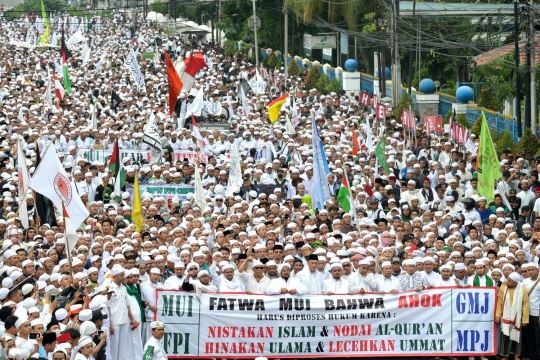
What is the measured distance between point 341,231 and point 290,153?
6005 millimetres

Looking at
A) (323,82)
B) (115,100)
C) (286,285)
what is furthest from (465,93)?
(286,285)

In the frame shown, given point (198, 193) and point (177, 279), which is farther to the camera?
point (198, 193)

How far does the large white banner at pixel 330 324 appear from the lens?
13086mm

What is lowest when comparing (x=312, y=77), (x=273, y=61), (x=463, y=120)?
(x=463, y=120)

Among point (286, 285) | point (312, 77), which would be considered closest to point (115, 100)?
point (312, 77)

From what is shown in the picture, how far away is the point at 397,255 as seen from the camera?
597 inches

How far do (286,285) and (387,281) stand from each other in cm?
115

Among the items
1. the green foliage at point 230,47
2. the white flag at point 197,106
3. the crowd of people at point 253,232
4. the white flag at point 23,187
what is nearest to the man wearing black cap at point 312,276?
the crowd of people at point 253,232

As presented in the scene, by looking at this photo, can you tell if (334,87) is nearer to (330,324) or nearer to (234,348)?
(330,324)

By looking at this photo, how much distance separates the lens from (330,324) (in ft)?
43.4

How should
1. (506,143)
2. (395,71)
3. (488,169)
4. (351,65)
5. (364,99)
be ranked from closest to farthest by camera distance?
1. (488,169)
2. (506,143)
3. (364,99)
4. (395,71)
5. (351,65)

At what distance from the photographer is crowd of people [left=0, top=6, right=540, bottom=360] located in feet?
42.2

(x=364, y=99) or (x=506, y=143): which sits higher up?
(x=364, y=99)

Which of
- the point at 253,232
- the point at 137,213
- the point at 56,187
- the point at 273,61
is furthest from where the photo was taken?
the point at 273,61
